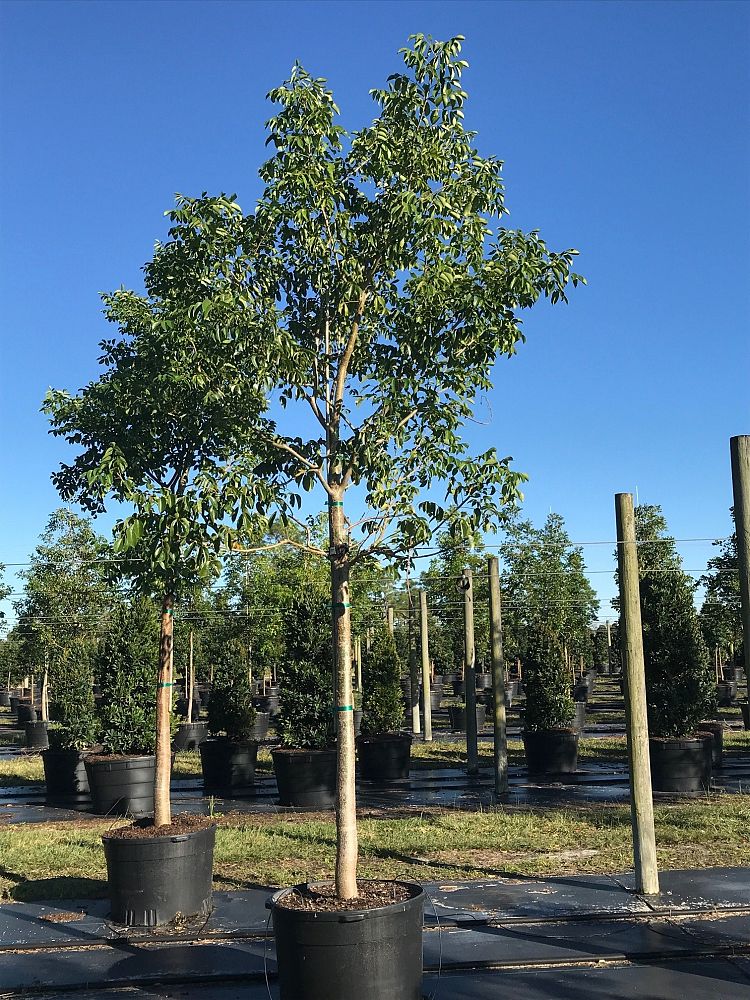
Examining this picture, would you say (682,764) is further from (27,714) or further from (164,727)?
(27,714)

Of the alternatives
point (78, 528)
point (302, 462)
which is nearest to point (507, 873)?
point (302, 462)

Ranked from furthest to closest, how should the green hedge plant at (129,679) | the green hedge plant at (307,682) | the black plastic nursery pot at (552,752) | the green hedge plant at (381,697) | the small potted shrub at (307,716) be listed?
the green hedge plant at (381,697)
the black plastic nursery pot at (552,752)
the green hedge plant at (307,682)
the small potted shrub at (307,716)
the green hedge plant at (129,679)

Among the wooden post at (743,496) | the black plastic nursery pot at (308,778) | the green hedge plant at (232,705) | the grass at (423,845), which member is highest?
the wooden post at (743,496)

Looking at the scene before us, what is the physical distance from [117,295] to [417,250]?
134 inches

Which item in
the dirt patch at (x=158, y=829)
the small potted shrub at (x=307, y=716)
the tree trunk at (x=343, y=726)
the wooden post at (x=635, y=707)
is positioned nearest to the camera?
the tree trunk at (x=343, y=726)

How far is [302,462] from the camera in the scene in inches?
247

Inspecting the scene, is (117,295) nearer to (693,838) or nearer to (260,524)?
(260,524)

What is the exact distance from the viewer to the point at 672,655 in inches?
524

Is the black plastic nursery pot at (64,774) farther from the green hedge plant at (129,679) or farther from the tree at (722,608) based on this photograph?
the tree at (722,608)

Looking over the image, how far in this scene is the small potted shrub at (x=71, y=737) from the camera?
47.2 feet

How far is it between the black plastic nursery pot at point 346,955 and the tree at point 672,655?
840cm

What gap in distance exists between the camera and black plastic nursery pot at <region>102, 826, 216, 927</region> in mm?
7051

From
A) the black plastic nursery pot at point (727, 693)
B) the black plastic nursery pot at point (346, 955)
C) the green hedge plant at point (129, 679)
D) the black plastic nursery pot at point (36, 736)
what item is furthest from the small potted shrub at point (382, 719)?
the black plastic nursery pot at point (727, 693)

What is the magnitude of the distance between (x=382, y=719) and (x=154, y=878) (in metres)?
9.61
